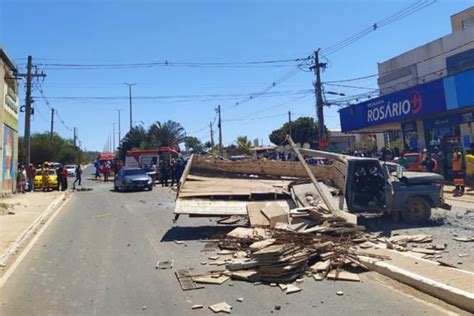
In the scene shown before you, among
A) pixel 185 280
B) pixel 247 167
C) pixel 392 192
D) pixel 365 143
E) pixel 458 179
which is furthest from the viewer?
pixel 365 143

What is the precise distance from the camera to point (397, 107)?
86.4ft

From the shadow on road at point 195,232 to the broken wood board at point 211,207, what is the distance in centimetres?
51

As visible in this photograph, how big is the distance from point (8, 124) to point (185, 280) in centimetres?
2246

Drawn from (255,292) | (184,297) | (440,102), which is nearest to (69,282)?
(184,297)

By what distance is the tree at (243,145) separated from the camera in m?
63.8

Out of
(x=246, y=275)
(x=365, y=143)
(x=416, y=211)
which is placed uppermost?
(x=365, y=143)

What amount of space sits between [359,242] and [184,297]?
14.4ft

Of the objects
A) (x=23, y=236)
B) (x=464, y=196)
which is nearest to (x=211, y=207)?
(x=23, y=236)

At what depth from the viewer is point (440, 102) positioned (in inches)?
901

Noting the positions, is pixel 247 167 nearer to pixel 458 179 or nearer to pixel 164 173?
pixel 458 179

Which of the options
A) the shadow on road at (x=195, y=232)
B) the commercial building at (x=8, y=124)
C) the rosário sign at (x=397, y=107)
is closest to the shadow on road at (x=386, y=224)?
the shadow on road at (x=195, y=232)

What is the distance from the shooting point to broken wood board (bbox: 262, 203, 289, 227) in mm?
10314

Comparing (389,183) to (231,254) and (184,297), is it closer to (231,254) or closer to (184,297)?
(231,254)

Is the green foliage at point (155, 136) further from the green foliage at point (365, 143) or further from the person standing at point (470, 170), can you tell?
the person standing at point (470, 170)
